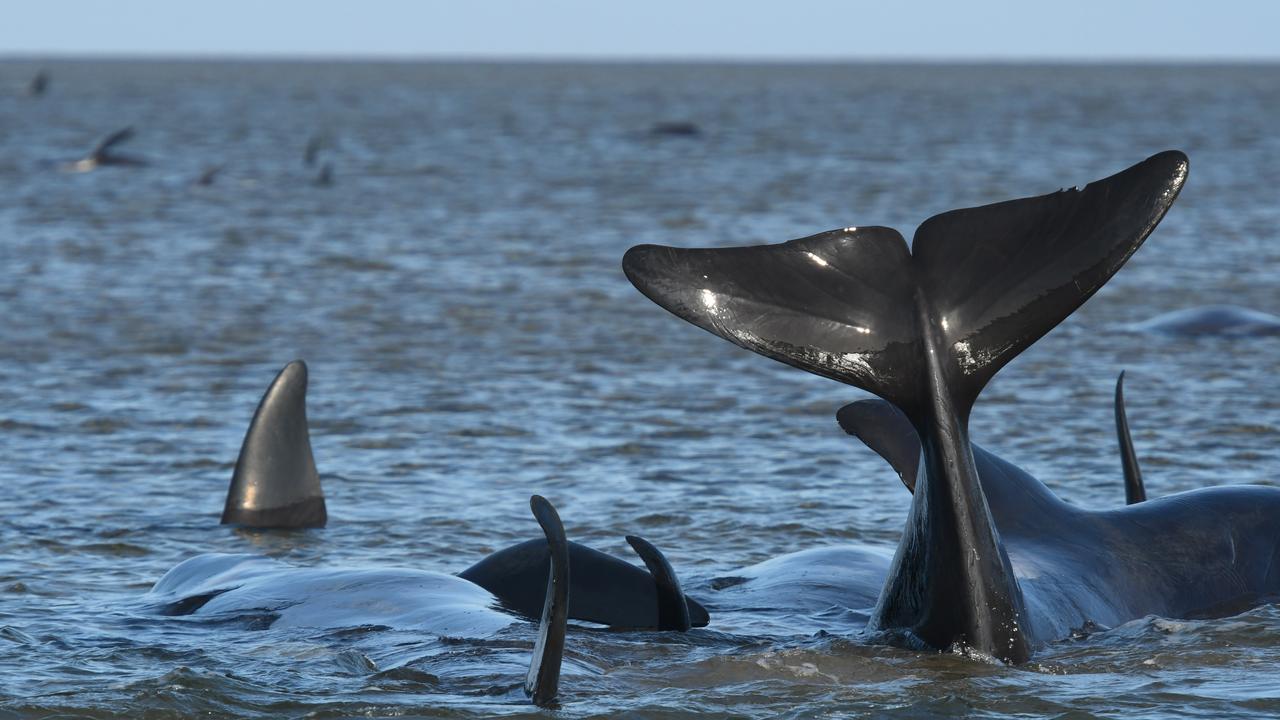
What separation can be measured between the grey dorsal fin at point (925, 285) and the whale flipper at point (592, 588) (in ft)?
4.85

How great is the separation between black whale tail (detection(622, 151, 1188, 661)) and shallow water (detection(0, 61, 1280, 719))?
0.44m

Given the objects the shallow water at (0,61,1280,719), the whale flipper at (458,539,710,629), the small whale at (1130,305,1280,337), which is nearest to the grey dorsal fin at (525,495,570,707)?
the shallow water at (0,61,1280,719)

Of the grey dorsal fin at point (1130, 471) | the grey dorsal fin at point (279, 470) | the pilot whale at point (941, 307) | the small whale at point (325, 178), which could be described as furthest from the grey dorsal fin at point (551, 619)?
the small whale at point (325, 178)

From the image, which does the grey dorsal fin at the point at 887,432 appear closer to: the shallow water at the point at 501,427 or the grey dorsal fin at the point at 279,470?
the shallow water at the point at 501,427

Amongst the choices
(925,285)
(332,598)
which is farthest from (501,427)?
(925,285)

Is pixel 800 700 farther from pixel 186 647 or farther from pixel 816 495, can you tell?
pixel 816 495

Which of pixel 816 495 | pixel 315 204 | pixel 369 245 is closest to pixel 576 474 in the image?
pixel 816 495

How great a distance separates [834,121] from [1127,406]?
58.0 m

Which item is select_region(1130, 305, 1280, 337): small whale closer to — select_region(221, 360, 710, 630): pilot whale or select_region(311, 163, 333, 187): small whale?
select_region(221, 360, 710, 630): pilot whale

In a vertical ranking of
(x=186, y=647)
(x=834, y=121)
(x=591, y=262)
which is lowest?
(x=186, y=647)

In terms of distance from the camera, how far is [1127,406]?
12961 millimetres

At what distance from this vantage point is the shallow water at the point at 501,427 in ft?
20.9

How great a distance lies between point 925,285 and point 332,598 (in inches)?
103

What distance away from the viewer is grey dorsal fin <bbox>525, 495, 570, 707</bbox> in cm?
536
